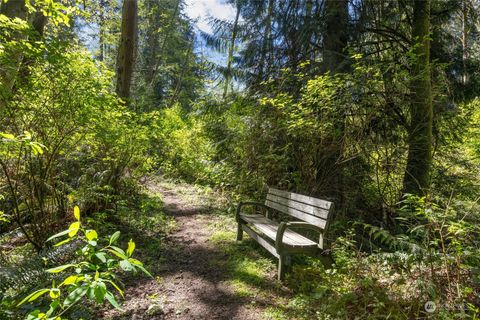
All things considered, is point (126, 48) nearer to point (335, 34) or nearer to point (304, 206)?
point (335, 34)

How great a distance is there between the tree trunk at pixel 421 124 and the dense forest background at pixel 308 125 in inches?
0.9

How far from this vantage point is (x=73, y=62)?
375 centimetres

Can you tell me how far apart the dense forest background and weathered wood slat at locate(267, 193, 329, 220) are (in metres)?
0.40

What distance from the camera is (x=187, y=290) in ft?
11.8

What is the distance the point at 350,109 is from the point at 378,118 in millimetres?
810

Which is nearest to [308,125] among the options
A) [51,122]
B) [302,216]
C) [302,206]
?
[302,206]

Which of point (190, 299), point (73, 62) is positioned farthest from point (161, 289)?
point (73, 62)

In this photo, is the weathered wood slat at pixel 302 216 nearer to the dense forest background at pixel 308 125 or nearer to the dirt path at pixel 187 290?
the dense forest background at pixel 308 125

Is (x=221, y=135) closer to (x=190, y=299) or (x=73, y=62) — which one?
(x=73, y=62)

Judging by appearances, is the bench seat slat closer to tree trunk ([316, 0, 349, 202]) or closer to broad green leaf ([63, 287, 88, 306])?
tree trunk ([316, 0, 349, 202])

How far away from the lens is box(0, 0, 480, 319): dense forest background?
3578 millimetres

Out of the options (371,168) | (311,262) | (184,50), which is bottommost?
(311,262)

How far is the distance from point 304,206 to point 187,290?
192cm

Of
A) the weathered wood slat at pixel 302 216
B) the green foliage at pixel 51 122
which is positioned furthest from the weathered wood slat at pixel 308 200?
the green foliage at pixel 51 122
